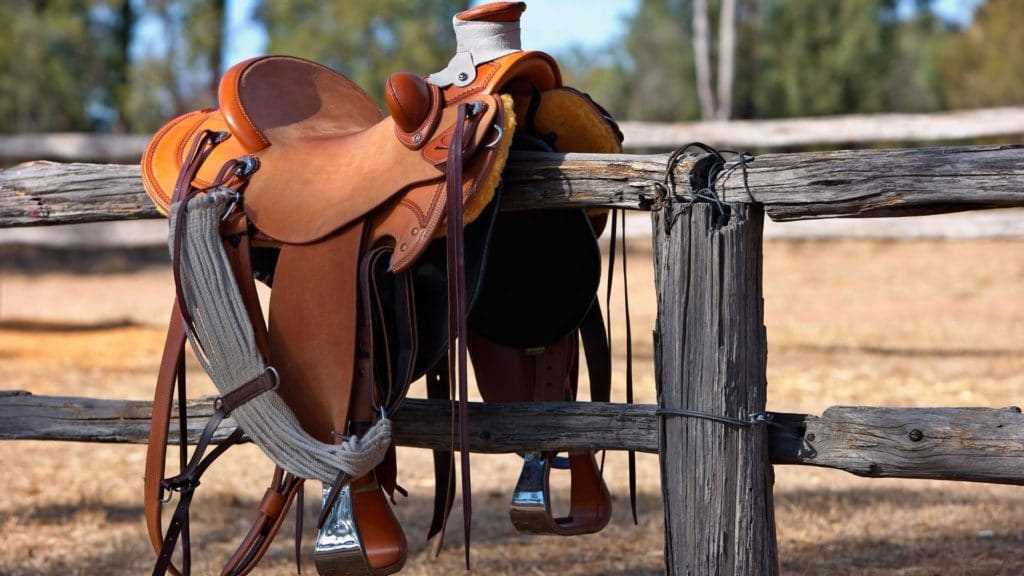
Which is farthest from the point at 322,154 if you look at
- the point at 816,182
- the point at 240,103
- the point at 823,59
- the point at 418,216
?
the point at 823,59

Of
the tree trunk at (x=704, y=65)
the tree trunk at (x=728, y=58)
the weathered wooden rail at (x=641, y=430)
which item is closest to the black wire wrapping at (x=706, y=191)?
the weathered wooden rail at (x=641, y=430)

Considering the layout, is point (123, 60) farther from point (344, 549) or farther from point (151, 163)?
point (344, 549)

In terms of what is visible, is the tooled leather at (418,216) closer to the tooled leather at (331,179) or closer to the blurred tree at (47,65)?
the tooled leather at (331,179)

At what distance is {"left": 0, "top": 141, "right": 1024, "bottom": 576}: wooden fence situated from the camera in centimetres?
197

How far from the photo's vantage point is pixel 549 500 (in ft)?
8.08

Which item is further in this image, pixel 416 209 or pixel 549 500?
pixel 549 500

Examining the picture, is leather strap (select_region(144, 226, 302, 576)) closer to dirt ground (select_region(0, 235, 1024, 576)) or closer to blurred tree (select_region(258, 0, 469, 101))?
dirt ground (select_region(0, 235, 1024, 576))

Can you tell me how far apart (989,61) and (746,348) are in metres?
18.0

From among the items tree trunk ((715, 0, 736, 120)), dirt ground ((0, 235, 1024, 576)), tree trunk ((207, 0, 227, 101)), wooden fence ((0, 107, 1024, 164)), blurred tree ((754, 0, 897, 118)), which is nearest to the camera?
dirt ground ((0, 235, 1024, 576))

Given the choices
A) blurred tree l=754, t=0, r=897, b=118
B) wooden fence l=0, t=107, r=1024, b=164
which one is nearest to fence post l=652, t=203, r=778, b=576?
wooden fence l=0, t=107, r=1024, b=164

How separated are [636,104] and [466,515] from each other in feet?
67.7

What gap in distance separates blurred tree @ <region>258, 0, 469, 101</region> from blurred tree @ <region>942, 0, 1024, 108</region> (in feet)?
29.1

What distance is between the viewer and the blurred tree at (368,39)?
48.5 feet

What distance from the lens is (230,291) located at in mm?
2215
